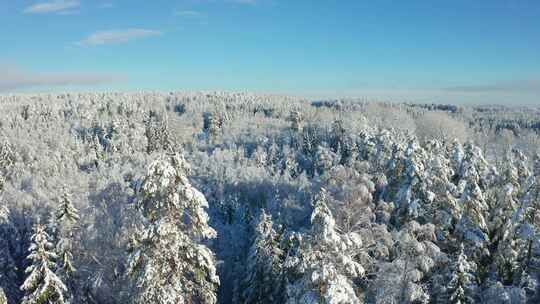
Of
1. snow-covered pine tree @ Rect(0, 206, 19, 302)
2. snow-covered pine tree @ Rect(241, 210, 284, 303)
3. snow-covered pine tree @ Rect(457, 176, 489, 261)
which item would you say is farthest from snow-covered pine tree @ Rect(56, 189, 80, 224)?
snow-covered pine tree @ Rect(457, 176, 489, 261)

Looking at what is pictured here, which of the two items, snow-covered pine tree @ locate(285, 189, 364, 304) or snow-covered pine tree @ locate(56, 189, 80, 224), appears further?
snow-covered pine tree @ locate(56, 189, 80, 224)

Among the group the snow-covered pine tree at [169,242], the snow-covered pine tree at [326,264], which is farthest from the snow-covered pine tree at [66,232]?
the snow-covered pine tree at [326,264]

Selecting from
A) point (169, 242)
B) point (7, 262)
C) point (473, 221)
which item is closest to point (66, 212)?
point (7, 262)

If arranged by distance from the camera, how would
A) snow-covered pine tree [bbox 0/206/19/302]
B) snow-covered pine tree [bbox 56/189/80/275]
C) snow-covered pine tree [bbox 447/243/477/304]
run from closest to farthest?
snow-covered pine tree [bbox 447/243/477/304] → snow-covered pine tree [bbox 56/189/80/275] → snow-covered pine tree [bbox 0/206/19/302]

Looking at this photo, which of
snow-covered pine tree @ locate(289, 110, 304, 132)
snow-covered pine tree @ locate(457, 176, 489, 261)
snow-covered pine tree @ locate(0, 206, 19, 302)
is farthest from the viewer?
snow-covered pine tree @ locate(289, 110, 304, 132)

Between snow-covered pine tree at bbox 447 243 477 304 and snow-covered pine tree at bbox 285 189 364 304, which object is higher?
snow-covered pine tree at bbox 285 189 364 304

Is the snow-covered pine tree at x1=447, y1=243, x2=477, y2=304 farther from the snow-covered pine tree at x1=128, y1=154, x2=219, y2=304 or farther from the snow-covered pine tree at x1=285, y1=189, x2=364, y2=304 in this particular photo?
the snow-covered pine tree at x1=128, y1=154, x2=219, y2=304
